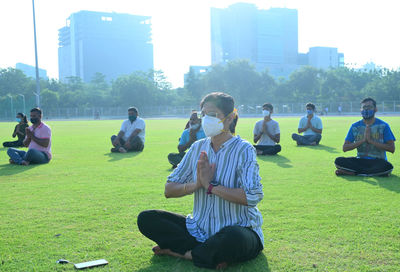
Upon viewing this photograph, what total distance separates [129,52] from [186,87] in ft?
266

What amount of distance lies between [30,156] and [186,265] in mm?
8777

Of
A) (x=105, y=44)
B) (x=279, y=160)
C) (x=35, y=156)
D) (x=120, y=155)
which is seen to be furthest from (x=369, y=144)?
(x=105, y=44)

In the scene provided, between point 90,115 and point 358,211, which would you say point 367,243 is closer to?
point 358,211

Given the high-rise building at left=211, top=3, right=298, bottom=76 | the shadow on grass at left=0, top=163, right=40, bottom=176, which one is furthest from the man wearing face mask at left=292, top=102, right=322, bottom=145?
the high-rise building at left=211, top=3, right=298, bottom=76

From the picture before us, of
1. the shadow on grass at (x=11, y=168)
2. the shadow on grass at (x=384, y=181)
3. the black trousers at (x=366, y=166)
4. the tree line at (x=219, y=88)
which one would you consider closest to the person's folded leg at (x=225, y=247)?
the shadow on grass at (x=384, y=181)

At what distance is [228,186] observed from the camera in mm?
4113

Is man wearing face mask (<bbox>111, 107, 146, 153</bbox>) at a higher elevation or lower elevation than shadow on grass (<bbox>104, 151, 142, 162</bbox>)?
higher

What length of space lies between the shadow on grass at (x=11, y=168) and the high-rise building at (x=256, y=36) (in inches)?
5188

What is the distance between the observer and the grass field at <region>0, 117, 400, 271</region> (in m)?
4.39

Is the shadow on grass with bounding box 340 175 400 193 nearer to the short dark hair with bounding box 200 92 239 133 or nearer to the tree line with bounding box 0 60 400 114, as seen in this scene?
the short dark hair with bounding box 200 92 239 133

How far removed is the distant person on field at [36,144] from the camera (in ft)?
37.7

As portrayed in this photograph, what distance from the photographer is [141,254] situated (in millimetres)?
4617

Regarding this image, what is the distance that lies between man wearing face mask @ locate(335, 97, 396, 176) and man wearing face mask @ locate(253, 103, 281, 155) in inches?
163

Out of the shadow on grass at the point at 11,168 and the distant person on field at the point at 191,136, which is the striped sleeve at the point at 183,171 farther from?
the shadow on grass at the point at 11,168
